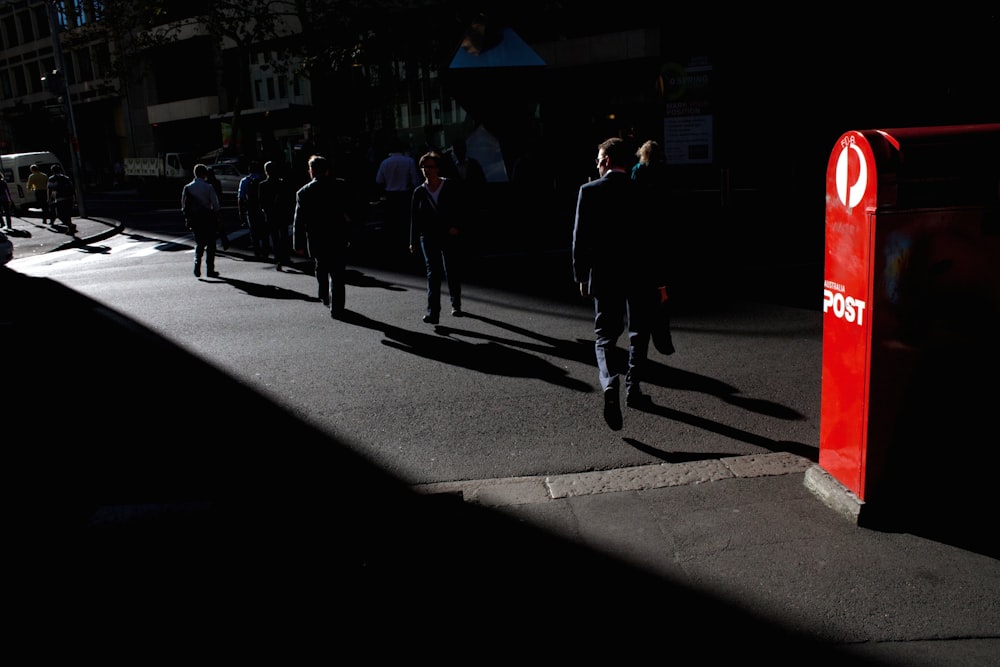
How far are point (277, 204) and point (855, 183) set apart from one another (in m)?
10.9

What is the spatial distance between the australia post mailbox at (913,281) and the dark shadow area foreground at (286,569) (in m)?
1.23

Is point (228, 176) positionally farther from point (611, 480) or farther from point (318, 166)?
point (611, 480)

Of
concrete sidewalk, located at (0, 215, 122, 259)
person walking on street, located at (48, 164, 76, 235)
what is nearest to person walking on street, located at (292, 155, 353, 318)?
concrete sidewalk, located at (0, 215, 122, 259)

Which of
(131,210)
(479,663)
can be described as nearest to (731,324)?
(479,663)

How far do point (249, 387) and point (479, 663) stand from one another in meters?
4.37

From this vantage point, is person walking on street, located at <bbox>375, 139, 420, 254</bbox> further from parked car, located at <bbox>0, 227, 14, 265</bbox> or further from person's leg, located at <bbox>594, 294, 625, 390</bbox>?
person's leg, located at <bbox>594, 294, 625, 390</bbox>

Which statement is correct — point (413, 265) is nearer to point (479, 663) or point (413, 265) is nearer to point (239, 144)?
point (479, 663)

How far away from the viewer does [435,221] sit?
874cm

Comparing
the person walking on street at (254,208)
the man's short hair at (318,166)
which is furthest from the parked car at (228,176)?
the man's short hair at (318,166)

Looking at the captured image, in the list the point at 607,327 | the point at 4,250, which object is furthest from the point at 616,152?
the point at 4,250

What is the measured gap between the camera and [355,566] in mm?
3703

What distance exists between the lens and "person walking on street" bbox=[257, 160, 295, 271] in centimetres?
1309

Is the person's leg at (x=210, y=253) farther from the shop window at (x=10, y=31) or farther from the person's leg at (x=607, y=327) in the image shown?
the shop window at (x=10, y=31)

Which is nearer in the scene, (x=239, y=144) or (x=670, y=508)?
(x=670, y=508)
